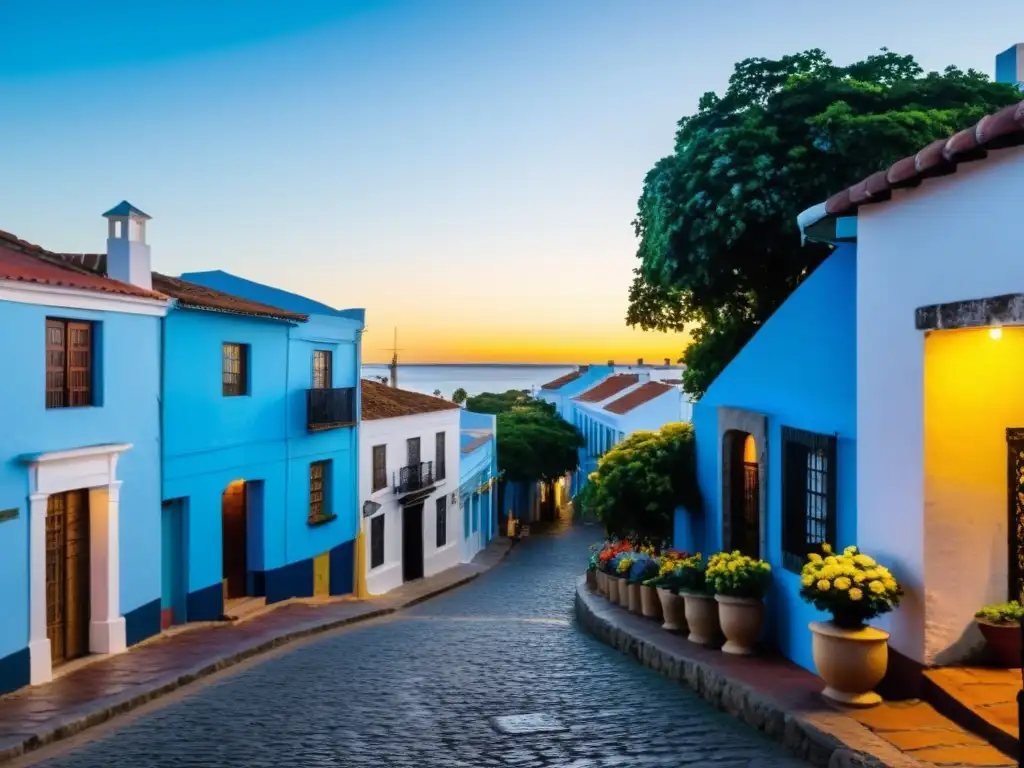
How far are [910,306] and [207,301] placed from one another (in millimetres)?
11947

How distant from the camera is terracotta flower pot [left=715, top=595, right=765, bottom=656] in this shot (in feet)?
33.0

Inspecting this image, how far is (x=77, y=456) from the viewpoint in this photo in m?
12.5

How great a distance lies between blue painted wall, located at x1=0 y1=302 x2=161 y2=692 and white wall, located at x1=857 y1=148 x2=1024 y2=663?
9.10m

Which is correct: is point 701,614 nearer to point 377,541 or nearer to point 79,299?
point 79,299

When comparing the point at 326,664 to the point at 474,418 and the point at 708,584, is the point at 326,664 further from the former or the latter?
the point at 474,418

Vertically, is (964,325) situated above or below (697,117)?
below

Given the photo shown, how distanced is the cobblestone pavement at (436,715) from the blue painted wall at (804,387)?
152 cm

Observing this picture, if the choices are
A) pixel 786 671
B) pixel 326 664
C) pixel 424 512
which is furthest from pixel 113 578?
pixel 424 512

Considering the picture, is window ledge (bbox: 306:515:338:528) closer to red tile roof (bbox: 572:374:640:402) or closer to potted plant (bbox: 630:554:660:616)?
potted plant (bbox: 630:554:660:616)

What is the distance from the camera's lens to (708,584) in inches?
423

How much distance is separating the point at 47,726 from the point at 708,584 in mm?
6737

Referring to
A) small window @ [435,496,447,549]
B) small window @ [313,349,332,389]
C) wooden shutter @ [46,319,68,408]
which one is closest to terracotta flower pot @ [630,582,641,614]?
wooden shutter @ [46,319,68,408]

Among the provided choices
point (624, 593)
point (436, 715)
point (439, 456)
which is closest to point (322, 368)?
point (439, 456)

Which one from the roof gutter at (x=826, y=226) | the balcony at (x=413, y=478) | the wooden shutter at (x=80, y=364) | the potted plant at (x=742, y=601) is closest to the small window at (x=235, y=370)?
the wooden shutter at (x=80, y=364)
